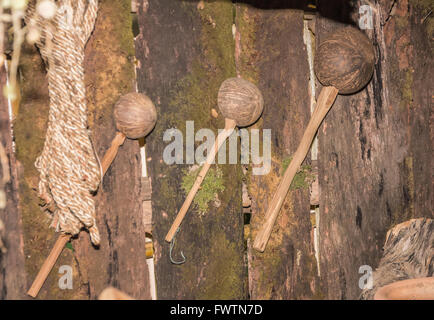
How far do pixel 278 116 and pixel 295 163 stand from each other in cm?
28

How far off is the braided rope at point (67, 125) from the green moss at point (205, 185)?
0.46 m

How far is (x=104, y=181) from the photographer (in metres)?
1.79

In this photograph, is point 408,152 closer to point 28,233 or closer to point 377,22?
point 377,22

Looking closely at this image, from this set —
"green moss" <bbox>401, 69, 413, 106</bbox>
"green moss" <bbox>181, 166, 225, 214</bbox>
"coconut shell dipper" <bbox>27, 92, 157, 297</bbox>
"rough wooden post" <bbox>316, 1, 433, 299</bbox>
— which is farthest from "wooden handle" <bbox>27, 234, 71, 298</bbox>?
"green moss" <bbox>401, 69, 413, 106</bbox>

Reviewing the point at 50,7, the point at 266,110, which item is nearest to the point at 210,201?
the point at 266,110

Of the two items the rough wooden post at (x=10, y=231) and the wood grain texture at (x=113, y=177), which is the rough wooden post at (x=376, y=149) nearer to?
the wood grain texture at (x=113, y=177)

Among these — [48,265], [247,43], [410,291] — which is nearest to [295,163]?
[247,43]

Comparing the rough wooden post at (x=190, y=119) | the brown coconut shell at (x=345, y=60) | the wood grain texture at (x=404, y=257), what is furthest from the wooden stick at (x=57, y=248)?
the wood grain texture at (x=404, y=257)

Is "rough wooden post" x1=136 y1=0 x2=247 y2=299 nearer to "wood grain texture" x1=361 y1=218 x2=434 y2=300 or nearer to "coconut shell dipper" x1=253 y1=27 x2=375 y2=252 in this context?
"coconut shell dipper" x1=253 y1=27 x2=375 y2=252

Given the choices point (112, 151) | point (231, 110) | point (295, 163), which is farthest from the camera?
point (295, 163)

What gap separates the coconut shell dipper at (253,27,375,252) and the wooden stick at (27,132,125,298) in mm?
864

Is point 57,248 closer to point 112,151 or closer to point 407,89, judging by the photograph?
point 112,151

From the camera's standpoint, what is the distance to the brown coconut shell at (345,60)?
1.86 meters

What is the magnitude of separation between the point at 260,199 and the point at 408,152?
964 mm
